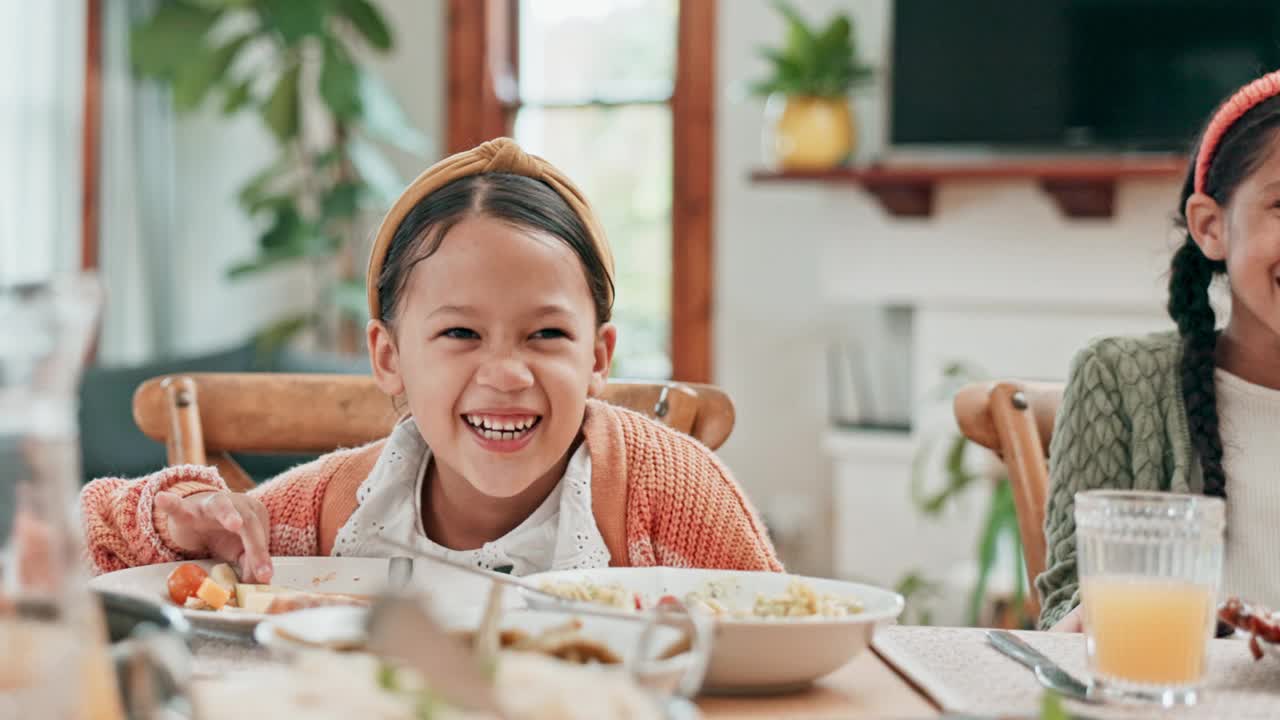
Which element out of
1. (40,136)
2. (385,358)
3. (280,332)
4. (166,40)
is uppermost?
(166,40)

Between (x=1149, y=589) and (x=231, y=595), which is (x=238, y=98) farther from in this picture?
(x=1149, y=589)

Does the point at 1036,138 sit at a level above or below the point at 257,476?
above

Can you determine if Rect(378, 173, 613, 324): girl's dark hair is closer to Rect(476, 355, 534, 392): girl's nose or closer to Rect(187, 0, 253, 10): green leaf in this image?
Rect(476, 355, 534, 392): girl's nose

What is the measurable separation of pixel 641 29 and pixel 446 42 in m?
0.60

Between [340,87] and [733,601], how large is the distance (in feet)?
10.5

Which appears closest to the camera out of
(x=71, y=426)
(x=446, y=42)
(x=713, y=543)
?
(x=71, y=426)

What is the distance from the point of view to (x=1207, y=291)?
157cm

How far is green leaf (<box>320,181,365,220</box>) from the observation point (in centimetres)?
398

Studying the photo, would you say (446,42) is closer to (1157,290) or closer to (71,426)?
(1157,290)

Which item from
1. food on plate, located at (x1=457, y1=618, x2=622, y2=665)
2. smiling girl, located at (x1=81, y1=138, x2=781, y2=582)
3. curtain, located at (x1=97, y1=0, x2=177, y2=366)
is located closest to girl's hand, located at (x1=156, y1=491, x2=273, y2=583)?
smiling girl, located at (x1=81, y1=138, x2=781, y2=582)

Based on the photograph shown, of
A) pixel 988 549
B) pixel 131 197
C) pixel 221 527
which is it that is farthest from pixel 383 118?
pixel 221 527

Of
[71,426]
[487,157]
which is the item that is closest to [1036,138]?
[487,157]

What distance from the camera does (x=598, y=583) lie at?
90cm

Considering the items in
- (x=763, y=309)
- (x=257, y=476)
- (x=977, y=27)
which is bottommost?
(x=257, y=476)
